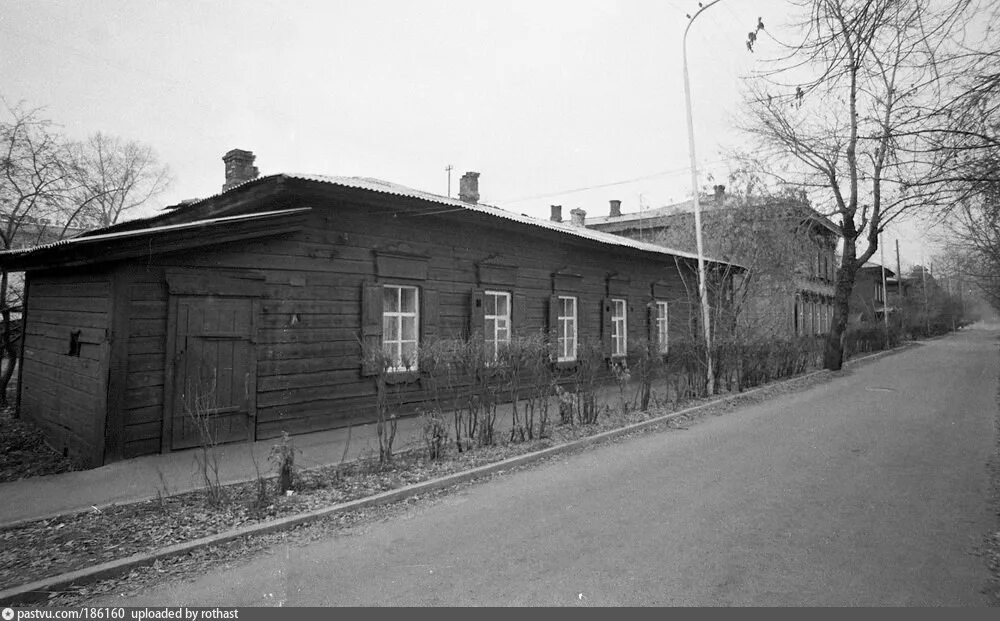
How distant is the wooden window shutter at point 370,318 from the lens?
959cm

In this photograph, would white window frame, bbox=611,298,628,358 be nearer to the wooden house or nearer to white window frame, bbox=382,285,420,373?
the wooden house

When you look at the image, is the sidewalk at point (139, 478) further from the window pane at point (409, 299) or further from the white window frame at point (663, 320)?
the white window frame at point (663, 320)

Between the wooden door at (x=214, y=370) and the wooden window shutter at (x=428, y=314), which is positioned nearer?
the wooden door at (x=214, y=370)

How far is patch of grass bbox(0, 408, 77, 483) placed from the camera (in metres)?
7.58

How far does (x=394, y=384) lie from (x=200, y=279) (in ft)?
12.4

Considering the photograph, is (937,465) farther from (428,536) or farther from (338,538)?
(338,538)

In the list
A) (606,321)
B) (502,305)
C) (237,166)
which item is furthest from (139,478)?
(606,321)

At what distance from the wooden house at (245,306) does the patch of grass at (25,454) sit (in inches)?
10.1

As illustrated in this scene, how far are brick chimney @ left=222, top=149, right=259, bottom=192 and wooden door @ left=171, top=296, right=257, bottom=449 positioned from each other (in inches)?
220

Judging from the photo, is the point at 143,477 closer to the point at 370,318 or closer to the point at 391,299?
the point at 370,318

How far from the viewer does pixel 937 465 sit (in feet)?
22.8

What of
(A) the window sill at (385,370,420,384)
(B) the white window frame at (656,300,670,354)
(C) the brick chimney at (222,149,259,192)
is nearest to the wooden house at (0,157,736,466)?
(A) the window sill at (385,370,420,384)

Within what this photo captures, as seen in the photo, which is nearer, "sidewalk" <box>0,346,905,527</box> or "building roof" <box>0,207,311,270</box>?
"sidewalk" <box>0,346,905,527</box>

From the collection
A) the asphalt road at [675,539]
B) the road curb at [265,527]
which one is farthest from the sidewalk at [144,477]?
the asphalt road at [675,539]
